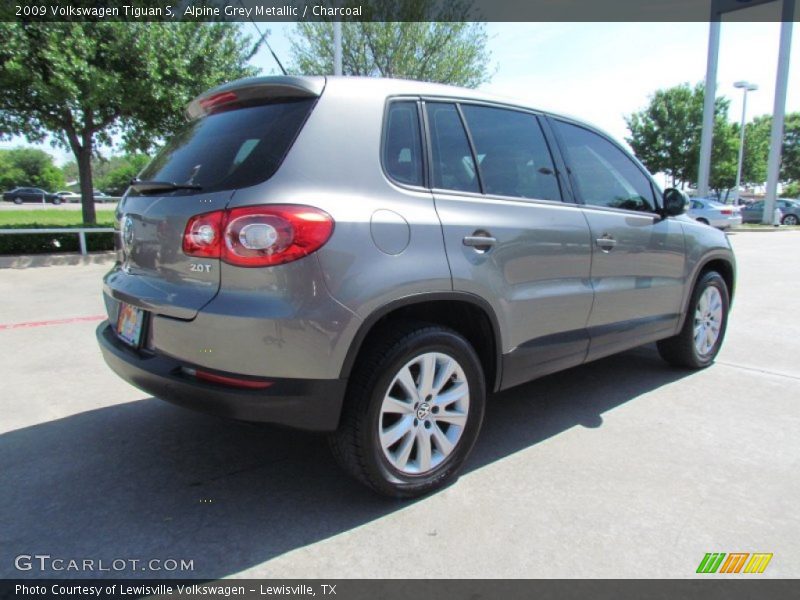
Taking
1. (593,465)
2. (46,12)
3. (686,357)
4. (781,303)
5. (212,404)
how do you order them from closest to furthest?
(212,404), (593,465), (686,357), (781,303), (46,12)

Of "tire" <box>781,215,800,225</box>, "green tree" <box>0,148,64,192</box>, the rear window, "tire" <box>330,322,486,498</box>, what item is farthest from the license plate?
"green tree" <box>0,148,64,192</box>

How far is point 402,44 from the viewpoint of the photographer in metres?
19.4

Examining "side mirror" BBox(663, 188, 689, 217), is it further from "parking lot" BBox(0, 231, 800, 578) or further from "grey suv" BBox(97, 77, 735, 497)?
"parking lot" BBox(0, 231, 800, 578)

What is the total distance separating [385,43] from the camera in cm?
1922

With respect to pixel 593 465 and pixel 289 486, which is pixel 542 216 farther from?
pixel 289 486

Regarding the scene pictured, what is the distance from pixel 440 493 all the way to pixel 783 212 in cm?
3756

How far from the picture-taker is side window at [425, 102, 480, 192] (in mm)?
2756

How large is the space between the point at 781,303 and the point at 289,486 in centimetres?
757

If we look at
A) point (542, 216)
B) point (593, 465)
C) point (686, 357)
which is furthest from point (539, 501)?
point (686, 357)

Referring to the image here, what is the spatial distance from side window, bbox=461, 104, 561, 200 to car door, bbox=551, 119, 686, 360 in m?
0.23

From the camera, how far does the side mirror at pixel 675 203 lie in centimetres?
414

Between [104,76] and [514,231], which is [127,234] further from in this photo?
[104,76]

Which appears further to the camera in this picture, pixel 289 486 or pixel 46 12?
pixel 46 12

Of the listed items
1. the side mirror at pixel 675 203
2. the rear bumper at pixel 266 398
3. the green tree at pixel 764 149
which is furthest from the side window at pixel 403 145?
the green tree at pixel 764 149
